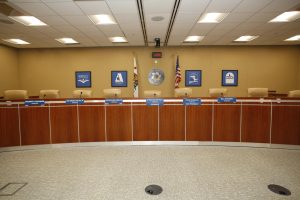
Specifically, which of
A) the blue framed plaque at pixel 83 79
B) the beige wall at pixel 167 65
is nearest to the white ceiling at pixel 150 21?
the beige wall at pixel 167 65

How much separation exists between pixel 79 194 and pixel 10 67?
8.29 metres

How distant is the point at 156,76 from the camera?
8.98 m

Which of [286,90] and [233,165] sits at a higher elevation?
[286,90]

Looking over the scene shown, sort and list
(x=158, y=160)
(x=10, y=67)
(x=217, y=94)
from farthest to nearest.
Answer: (x=10, y=67) < (x=217, y=94) < (x=158, y=160)

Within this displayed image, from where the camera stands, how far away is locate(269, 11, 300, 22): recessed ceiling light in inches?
188

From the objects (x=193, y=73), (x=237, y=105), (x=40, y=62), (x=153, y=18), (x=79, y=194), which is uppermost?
(x=153, y=18)

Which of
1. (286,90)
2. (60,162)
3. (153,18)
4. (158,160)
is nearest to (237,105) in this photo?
(158,160)

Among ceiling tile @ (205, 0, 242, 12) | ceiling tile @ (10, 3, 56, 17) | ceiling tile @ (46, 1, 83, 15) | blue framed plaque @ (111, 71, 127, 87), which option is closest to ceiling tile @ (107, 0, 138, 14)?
ceiling tile @ (46, 1, 83, 15)

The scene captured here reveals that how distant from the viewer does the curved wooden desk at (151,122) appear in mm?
4352

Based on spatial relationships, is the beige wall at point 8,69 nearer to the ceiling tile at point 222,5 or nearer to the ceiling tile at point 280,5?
the ceiling tile at point 222,5

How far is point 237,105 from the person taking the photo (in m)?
4.49

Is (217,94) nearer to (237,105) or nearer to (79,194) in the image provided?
(237,105)

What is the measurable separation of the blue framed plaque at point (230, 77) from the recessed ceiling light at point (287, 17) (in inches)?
148

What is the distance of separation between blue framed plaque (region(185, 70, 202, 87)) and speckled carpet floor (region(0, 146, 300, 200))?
4.88m
